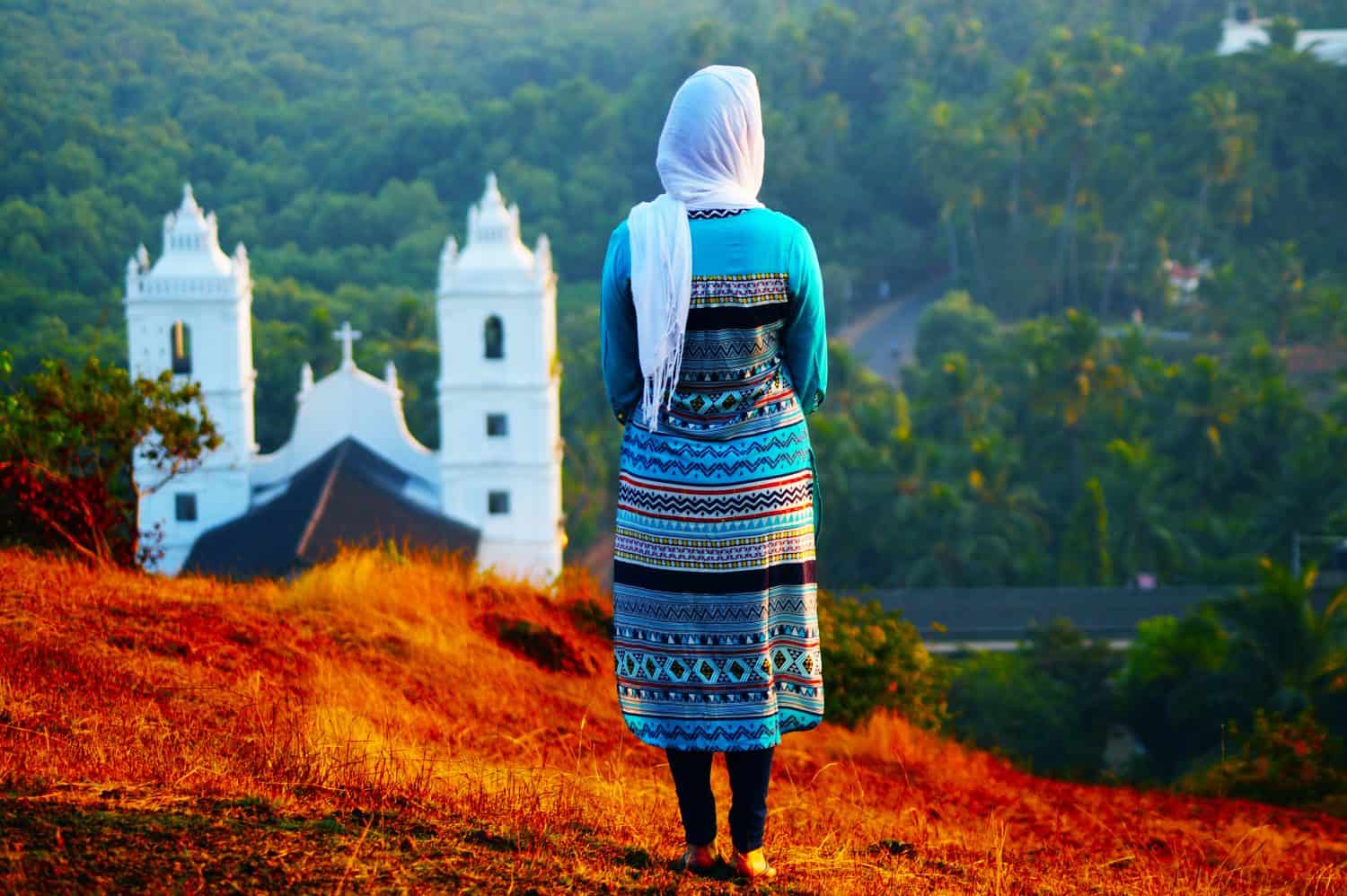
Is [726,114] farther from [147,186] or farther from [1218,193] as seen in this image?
[1218,193]

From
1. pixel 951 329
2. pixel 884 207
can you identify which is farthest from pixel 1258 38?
pixel 951 329

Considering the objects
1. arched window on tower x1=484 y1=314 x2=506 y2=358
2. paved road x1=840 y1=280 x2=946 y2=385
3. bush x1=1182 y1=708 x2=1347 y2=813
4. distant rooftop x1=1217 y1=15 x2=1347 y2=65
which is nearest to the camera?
bush x1=1182 y1=708 x2=1347 y2=813

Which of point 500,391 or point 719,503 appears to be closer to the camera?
point 719,503

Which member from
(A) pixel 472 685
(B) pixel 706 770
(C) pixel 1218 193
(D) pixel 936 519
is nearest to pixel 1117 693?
(D) pixel 936 519

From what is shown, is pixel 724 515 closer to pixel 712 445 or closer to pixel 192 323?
pixel 712 445

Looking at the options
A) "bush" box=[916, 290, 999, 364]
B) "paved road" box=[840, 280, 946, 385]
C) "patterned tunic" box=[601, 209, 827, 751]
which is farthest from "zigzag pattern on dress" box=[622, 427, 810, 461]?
"paved road" box=[840, 280, 946, 385]

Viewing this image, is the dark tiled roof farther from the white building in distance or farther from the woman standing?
the white building in distance

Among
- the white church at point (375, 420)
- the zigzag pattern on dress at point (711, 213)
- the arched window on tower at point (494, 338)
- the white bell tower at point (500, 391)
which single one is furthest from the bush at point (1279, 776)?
the arched window on tower at point (494, 338)

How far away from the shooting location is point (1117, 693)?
948 inches

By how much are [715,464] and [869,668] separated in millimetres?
4673

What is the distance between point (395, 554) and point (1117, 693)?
683 inches

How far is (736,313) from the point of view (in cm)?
380

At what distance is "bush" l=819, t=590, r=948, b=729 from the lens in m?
7.93

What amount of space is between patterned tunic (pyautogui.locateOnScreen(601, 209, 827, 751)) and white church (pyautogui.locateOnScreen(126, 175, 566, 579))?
66.0 ft
